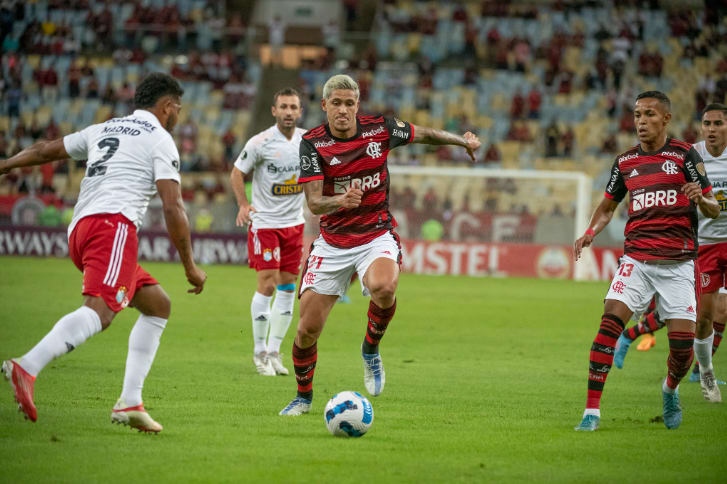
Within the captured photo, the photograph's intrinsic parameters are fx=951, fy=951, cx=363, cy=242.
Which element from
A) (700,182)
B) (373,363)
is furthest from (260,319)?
(700,182)

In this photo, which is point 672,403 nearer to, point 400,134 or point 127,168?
point 400,134

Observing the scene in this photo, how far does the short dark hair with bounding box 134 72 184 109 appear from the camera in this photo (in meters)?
6.58

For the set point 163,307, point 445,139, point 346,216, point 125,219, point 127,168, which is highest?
point 445,139

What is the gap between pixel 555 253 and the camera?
87.2 feet

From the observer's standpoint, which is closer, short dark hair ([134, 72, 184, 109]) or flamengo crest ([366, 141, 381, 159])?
short dark hair ([134, 72, 184, 109])

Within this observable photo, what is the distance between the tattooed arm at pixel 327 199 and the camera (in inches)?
281

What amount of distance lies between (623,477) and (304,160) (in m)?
3.53

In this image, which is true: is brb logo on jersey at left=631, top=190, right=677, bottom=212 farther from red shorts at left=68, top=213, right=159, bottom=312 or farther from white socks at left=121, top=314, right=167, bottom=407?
red shorts at left=68, top=213, right=159, bottom=312

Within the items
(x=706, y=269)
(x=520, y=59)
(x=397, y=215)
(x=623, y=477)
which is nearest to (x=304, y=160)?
(x=623, y=477)

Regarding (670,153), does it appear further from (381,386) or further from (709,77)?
(709,77)

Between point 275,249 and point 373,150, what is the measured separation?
3095 millimetres

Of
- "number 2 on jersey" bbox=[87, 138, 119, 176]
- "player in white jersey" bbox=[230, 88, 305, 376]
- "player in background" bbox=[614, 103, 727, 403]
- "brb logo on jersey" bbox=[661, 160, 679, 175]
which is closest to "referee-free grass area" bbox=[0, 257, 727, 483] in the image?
"player in white jersey" bbox=[230, 88, 305, 376]

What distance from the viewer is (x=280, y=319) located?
34.1 feet

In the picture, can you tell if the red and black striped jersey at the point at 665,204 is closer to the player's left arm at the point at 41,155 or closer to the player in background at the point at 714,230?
the player in background at the point at 714,230
